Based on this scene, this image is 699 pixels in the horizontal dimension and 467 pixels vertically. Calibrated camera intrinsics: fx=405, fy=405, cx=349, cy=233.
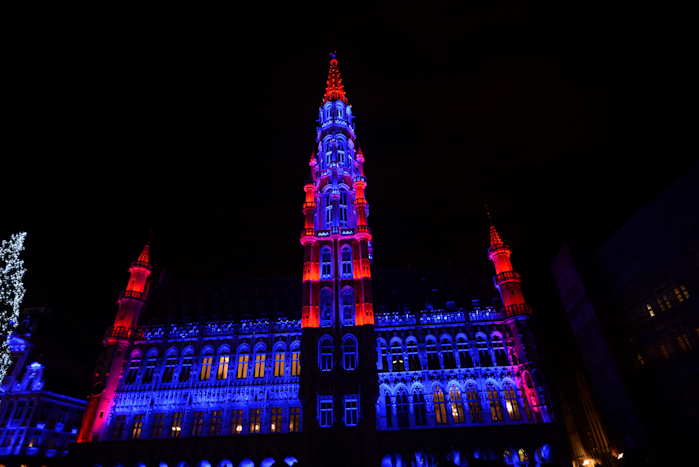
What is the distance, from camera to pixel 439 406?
125 feet

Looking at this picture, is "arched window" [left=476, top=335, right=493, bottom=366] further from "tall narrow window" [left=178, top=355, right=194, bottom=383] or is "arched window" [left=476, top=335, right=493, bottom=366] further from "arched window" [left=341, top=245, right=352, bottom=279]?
"tall narrow window" [left=178, top=355, right=194, bottom=383]

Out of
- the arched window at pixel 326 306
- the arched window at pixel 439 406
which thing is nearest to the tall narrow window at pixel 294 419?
the arched window at pixel 326 306

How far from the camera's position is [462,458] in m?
34.5

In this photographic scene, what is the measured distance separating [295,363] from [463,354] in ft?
56.0

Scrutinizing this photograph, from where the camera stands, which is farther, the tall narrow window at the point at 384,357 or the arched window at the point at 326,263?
the arched window at the point at 326,263

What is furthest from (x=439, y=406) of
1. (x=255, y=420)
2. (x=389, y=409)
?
(x=255, y=420)

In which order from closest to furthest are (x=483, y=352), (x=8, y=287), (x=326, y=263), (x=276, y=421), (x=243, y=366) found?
(x=8, y=287) < (x=276, y=421) < (x=483, y=352) < (x=243, y=366) < (x=326, y=263)

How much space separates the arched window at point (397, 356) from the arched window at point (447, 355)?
13.6 feet

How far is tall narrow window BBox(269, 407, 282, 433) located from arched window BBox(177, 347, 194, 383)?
977 centimetres

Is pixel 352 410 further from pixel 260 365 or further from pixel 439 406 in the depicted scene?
pixel 260 365

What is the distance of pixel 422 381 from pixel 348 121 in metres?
37.3

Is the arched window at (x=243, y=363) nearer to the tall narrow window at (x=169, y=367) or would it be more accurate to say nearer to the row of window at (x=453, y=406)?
the tall narrow window at (x=169, y=367)

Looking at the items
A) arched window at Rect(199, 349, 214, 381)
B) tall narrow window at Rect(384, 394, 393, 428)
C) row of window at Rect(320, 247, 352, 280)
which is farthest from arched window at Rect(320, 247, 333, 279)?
arched window at Rect(199, 349, 214, 381)

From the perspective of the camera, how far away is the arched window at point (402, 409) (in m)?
37.1
